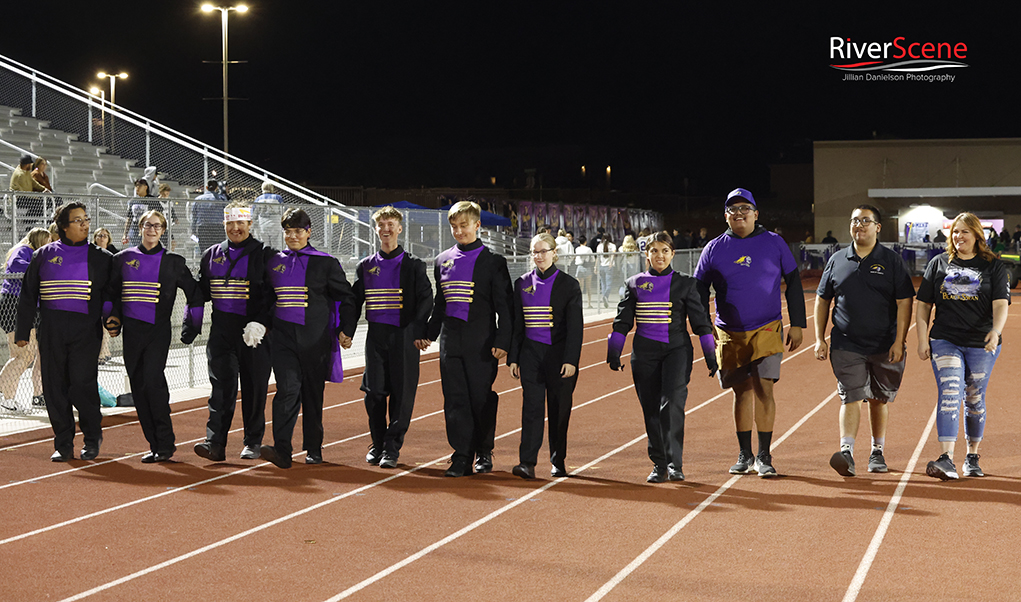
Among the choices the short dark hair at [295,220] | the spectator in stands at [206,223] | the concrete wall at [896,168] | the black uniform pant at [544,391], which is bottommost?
the black uniform pant at [544,391]

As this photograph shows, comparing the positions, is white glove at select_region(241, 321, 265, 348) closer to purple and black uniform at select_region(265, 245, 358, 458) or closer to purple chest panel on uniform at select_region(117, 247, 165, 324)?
purple and black uniform at select_region(265, 245, 358, 458)

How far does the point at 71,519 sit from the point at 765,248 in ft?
15.3

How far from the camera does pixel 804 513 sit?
639 centimetres

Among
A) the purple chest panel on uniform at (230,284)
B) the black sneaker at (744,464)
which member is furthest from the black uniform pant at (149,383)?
the black sneaker at (744,464)

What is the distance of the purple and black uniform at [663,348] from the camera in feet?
24.0

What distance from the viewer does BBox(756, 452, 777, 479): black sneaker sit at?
24.3 feet

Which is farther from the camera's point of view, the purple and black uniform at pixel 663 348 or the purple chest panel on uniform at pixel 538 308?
the purple chest panel on uniform at pixel 538 308

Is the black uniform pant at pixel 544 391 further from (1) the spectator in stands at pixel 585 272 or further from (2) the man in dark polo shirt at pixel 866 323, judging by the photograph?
(1) the spectator in stands at pixel 585 272

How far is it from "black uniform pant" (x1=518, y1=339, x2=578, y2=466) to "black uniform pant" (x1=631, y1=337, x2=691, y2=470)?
0.49m

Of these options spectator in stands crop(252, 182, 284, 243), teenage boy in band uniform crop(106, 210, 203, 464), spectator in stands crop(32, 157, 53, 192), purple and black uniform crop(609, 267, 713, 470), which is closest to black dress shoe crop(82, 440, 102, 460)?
teenage boy in band uniform crop(106, 210, 203, 464)

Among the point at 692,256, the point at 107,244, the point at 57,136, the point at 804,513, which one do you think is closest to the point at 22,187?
the point at 107,244

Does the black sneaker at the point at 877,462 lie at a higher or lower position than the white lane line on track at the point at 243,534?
higher

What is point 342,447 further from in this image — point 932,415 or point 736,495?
point 932,415

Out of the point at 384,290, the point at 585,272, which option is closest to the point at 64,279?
the point at 384,290
